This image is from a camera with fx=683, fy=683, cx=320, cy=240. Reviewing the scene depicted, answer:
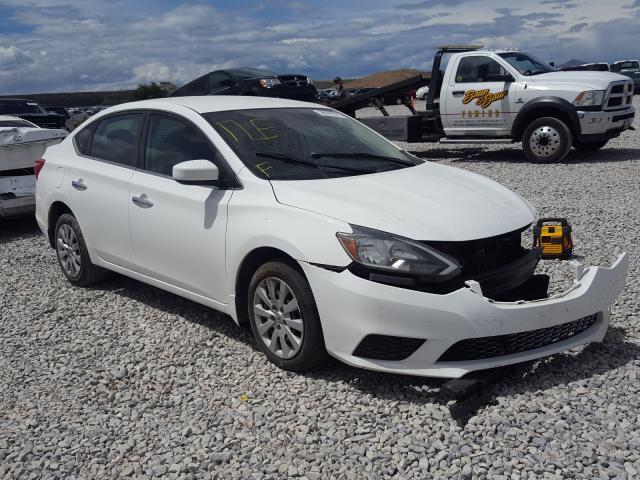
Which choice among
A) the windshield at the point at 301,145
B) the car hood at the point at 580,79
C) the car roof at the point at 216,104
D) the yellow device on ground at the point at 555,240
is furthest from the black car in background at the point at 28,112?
the yellow device on ground at the point at 555,240

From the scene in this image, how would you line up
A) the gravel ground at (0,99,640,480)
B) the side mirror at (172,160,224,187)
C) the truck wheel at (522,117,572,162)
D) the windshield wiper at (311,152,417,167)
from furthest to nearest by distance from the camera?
1. the truck wheel at (522,117,572,162)
2. the windshield wiper at (311,152,417,167)
3. the side mirror at (172,160,224,187)
4. the gravel ground at (0,99,640,480)

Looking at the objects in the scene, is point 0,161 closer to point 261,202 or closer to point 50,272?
point 50,272

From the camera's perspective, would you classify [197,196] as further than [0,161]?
No

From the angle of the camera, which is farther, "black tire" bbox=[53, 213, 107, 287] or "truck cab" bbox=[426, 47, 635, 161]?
"truck cab" bbox=[426, 47, 635, 161]

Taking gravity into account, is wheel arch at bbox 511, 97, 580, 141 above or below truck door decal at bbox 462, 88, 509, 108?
below

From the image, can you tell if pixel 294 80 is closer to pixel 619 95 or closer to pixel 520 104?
pixel 520 104

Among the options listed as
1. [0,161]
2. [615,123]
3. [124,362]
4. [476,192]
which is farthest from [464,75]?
[124,362]

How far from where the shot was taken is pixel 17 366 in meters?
4.72

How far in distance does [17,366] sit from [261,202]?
210 centimetres

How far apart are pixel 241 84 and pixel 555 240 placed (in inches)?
455

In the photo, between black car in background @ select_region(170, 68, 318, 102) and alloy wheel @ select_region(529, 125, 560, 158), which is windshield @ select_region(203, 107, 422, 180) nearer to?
alloy wheel @ select_region(529, 125, 560, 158)

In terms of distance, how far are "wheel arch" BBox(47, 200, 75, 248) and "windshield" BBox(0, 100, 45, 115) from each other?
574 inches

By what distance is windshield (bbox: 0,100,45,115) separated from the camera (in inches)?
766

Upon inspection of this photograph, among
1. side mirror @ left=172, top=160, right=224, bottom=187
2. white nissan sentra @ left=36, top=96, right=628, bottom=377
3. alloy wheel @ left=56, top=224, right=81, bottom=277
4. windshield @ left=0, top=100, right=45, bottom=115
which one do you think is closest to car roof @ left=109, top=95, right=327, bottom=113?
white nissan sentra @ left=36, top=96, right=628, bottom=377
